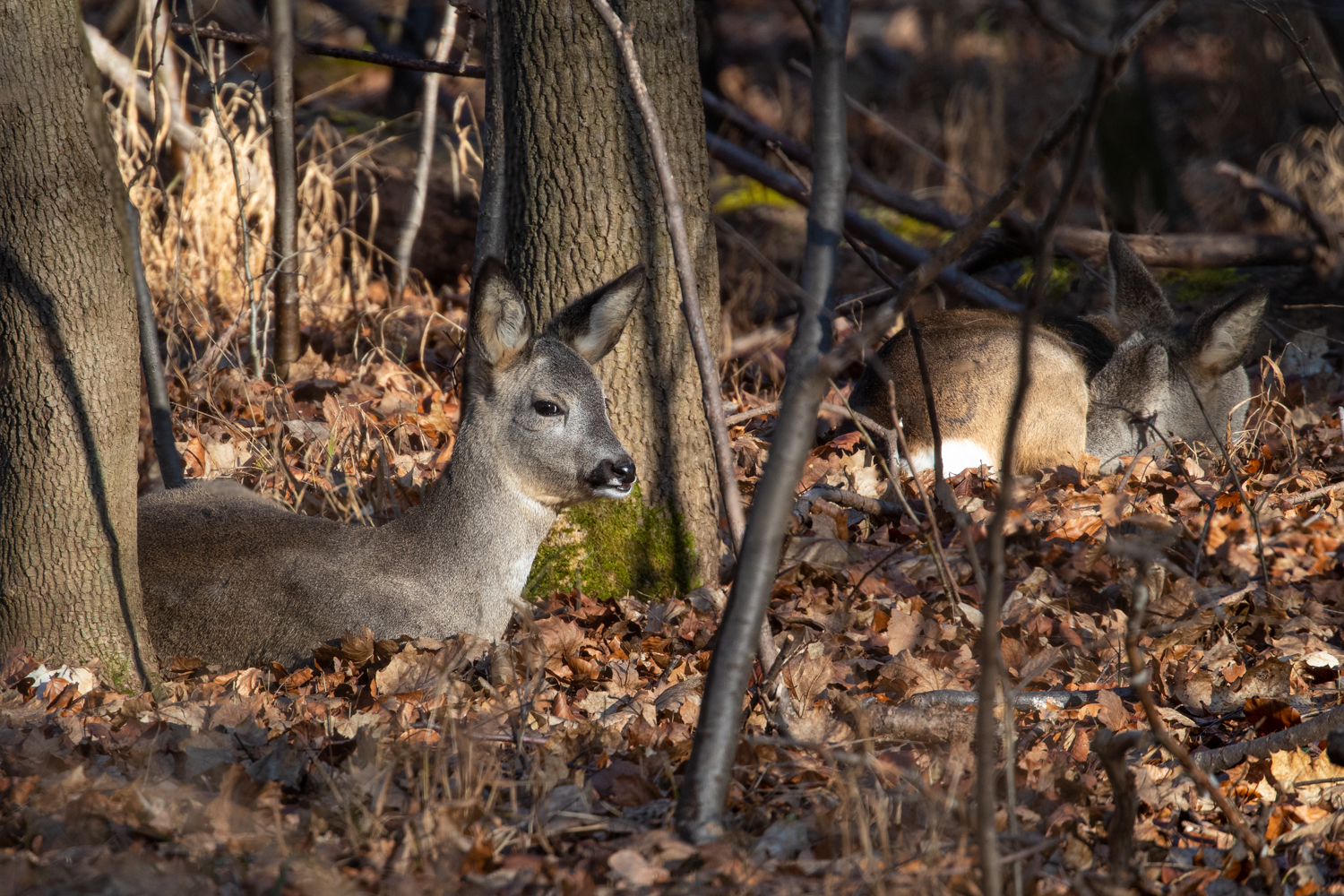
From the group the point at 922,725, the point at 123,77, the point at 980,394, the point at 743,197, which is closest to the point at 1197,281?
the point at 980,394

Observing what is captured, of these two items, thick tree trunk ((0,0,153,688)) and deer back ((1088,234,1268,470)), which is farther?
deer back ((1088,234,1268,470))

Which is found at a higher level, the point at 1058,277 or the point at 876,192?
the point at 876,192

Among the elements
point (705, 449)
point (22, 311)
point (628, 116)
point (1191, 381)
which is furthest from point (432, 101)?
point (1191, 381)

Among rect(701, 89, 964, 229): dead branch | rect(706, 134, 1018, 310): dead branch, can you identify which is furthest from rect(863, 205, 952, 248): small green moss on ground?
rect(706, 134, 1018, 310): dead branch

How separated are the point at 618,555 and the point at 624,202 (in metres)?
1.47

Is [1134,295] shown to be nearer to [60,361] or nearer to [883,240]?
[883,240]

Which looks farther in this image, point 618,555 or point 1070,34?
point 618,555

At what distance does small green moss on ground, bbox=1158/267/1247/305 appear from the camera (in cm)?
852

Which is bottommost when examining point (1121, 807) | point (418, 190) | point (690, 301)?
point (1121, 807)

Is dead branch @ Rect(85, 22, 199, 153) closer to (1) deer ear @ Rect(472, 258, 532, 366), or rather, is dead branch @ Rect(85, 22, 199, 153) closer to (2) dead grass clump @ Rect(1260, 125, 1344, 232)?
(1) deer ear @ Rect(472, 258, 532, 366)

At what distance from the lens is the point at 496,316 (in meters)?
4.48

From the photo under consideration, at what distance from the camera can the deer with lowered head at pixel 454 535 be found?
4.37m

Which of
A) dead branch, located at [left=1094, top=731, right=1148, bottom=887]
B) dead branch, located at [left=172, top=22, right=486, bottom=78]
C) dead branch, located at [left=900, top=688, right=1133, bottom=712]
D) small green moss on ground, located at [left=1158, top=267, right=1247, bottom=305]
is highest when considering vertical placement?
dead branch, located at [left=172, top=22, right=486, bottom=78]

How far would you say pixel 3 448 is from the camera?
3820 mm
